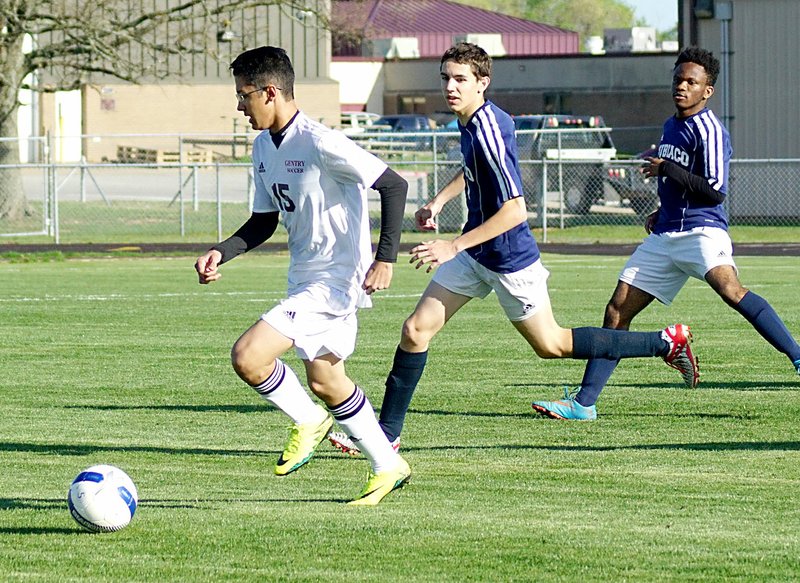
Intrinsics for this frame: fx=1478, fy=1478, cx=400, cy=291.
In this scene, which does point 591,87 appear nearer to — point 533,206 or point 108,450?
point 533,206

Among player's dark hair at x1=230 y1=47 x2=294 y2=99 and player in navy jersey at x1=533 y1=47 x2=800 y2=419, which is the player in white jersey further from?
player in navy jersey at x1=533 y1=47 x2=800 y2=419

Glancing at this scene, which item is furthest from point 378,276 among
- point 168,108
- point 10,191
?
point 168,108

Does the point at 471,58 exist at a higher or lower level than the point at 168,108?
lower

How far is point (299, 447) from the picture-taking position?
6.93 m

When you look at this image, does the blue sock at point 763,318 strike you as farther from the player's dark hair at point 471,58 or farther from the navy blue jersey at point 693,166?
the player's dark hair at point 471,58

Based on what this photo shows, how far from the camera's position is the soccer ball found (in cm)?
576

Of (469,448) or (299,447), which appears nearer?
(299,447)

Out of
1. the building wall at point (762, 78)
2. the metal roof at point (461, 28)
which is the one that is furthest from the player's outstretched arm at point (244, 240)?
the metal roof at point (461, 28)

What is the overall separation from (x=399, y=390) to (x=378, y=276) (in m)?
1.46

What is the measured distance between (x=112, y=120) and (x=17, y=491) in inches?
1977

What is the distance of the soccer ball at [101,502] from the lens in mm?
5762

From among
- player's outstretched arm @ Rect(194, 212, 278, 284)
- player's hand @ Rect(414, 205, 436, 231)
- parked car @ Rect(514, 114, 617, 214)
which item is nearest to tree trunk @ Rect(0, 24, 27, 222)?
parked car @ Rect(514, 114, 617, 214)

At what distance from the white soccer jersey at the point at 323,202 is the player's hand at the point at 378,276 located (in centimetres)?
23

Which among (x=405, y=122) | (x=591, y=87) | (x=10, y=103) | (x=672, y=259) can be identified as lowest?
(x=672, y=259)
